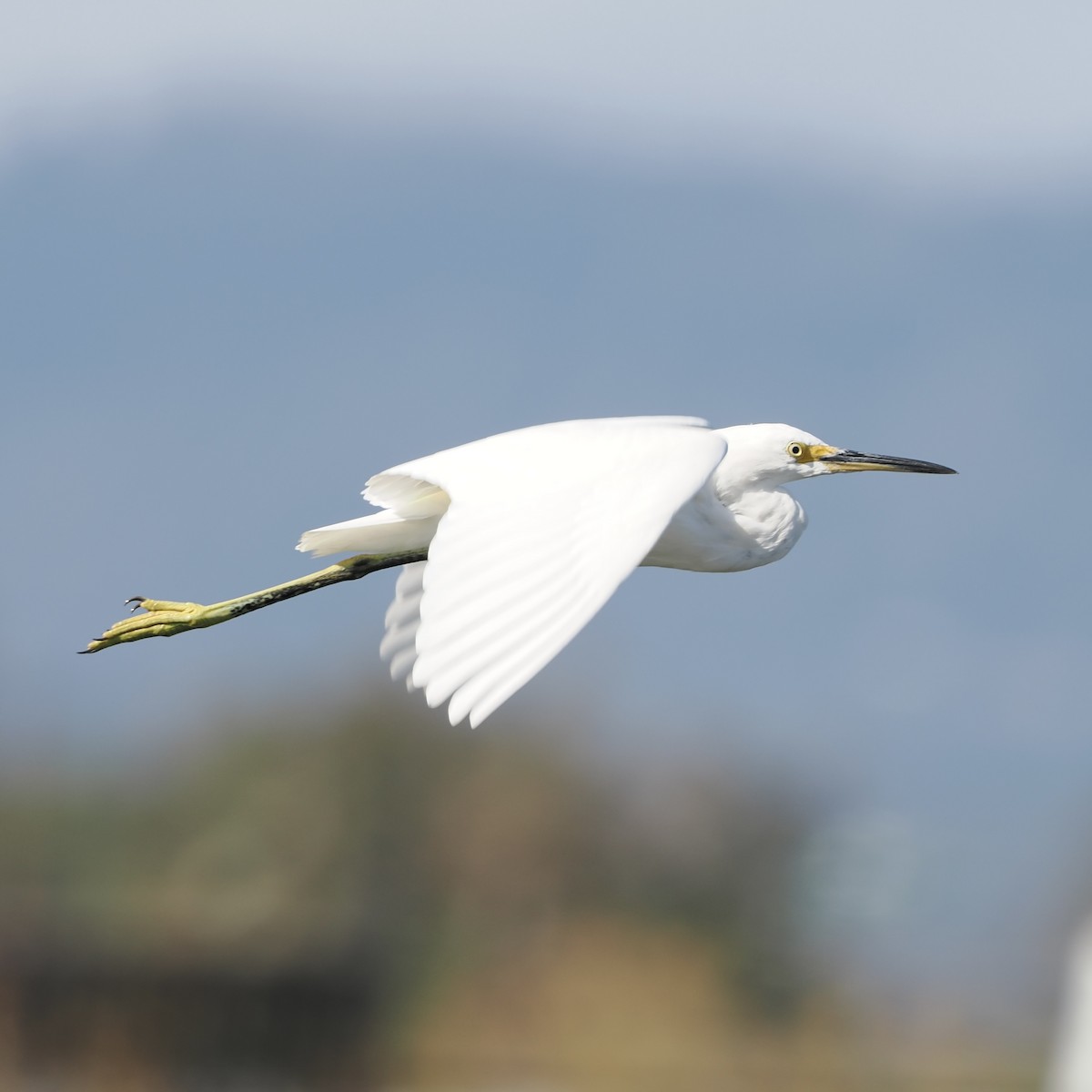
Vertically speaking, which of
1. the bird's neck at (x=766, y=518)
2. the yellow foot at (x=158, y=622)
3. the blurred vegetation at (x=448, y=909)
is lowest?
the blurred vegetation at (x=448, y=909)

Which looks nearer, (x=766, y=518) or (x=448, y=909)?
(x=766, y=518)

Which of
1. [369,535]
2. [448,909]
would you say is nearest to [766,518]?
[369,535]

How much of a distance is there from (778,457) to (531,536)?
2232 millimetres

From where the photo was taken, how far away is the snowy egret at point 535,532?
5.47m

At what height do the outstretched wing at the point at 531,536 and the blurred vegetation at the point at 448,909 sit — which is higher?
Answer: the outstretched wing at the point at 531,536

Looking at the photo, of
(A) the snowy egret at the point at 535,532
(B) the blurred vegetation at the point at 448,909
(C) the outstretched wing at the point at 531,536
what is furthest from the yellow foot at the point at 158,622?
(B) the blurred vegetation at the point at 448,909

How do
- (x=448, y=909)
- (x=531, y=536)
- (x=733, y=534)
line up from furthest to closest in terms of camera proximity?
(x=448, y=909)
(x=733, y=534)
(x=531, y=536)

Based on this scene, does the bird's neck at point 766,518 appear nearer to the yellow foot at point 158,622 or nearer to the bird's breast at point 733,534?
the bird's breast at point 733,534

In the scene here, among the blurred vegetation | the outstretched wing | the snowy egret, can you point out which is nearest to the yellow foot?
the snowy egret

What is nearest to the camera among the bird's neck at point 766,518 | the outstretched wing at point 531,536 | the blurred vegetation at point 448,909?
the outstretched wing at point 531,536

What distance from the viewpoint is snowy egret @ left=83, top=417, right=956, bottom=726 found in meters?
5.47

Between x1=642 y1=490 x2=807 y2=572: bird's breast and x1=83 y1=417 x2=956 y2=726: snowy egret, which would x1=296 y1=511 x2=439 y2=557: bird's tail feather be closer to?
x1=83 y1=417 x2=956 y2=726: snowy egret

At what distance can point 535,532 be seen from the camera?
→ 591 cm

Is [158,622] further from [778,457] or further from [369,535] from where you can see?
[778,457]
